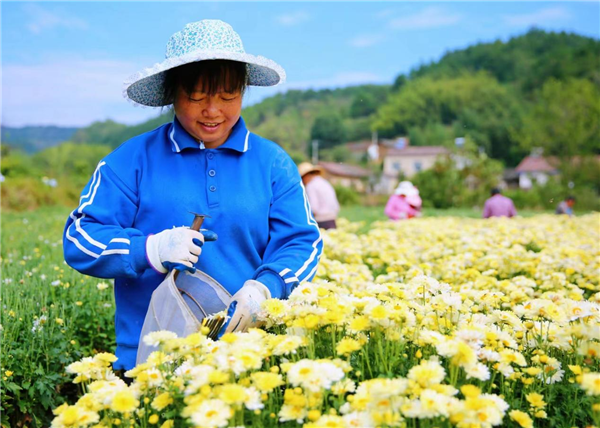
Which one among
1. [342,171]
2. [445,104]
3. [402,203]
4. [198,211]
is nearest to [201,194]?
[198,211]

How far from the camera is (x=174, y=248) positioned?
1959mm

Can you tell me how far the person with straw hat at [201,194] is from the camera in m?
2.16

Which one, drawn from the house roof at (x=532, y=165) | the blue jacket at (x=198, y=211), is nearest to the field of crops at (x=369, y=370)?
the blue jacket at (x=198, y=211)

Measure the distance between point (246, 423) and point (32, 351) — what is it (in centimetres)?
201

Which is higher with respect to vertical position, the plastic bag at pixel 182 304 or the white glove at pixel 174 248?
the white glove at pixel 174 248

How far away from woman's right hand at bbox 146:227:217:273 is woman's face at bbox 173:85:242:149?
45cm

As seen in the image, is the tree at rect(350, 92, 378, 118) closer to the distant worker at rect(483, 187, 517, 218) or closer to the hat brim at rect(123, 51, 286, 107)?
the distant worker at rect(483, 187, 517, 218)

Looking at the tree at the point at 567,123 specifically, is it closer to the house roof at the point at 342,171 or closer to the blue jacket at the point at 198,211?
the house roof at the point at 342,171

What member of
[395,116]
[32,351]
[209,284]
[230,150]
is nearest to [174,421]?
[209,284]

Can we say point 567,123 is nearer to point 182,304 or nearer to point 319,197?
point 319,197

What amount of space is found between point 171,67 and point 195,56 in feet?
0.40

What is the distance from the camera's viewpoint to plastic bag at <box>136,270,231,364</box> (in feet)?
6.36

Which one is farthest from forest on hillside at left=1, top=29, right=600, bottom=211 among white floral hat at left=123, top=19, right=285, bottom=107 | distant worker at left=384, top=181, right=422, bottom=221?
white floral hat at left=123, top=19, right=285, bottom=107

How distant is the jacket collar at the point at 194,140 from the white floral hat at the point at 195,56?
19cm
